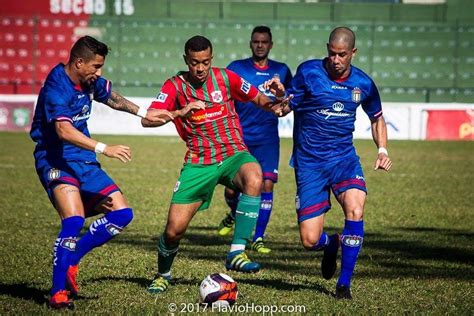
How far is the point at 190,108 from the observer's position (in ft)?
25.6

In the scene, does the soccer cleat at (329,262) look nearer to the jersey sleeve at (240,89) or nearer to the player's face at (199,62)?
the jersey sleeve at (240,89)

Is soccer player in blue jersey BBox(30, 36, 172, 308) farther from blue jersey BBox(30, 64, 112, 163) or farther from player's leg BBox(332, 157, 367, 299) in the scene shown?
player's leg BBox(332, 157, 367, 299)

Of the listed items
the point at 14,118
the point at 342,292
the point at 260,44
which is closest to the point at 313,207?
the point at 342,292

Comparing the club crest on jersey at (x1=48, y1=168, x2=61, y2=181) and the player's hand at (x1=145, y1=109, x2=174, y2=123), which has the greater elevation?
the player's hand at (x1=145, y1=109, x2=174, y2=123)

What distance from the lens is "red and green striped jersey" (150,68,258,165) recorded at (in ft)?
26.6

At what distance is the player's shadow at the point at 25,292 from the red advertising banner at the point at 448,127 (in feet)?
77.3

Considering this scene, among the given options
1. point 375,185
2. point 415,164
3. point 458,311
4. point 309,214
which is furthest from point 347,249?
point 415,164

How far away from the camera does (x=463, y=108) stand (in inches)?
1148

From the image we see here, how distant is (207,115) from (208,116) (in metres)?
0.01

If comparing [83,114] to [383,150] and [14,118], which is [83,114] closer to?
[383,150]

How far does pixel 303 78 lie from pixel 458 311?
97.8 inches

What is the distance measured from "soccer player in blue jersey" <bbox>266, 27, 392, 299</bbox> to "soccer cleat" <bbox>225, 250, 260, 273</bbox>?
1.83 feet

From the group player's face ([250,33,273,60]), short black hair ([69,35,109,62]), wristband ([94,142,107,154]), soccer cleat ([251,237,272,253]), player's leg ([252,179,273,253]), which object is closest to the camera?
wristband ([94,142,107,154])

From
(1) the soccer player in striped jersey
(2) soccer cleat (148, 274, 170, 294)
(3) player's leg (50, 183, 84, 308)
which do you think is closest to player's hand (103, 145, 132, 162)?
(3) player's leg (50, 183, 84, 308)
